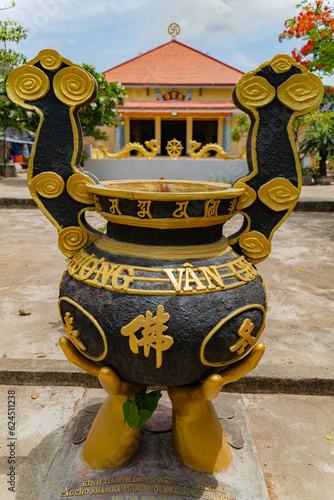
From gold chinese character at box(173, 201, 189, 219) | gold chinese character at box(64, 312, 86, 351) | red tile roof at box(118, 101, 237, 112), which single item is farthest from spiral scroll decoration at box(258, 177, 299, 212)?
red tile roof at box(118, 101, 237, 112)

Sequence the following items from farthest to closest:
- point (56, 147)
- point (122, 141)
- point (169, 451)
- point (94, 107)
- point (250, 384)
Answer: point (122, 141), point (94, 107), point (250, 384), point (169, 451), point (56, 147)

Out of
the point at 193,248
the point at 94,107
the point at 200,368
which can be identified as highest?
the point at 94,107

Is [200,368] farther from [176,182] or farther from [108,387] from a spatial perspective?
[176,182]

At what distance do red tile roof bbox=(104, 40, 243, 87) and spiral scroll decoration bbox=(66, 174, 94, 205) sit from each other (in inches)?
678

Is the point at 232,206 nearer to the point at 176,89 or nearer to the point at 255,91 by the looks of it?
the point at 255,91

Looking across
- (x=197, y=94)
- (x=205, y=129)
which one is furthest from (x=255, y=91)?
(x=205, y=129)

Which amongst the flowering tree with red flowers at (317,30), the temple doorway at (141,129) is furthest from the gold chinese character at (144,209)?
the temple doorway at (141,129)

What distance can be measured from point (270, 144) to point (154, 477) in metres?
1.54

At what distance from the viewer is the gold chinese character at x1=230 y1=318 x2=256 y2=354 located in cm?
156

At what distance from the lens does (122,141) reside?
61.3 feet

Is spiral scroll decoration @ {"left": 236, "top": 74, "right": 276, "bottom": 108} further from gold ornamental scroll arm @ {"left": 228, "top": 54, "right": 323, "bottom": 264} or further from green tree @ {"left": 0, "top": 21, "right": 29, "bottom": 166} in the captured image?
green tree @ {"left": 0, "top": 21, "right": 29, "bottom": 166}

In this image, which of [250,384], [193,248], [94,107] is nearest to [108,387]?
[193,248]

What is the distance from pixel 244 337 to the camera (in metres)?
1.58

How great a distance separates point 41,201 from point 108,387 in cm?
85
